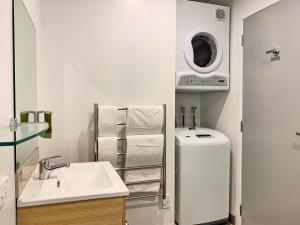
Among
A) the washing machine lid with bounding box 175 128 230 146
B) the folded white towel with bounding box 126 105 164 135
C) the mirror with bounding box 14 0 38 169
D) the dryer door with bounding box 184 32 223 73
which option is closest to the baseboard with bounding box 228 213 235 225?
the washing machine lid with bounding box 175 128 230 146

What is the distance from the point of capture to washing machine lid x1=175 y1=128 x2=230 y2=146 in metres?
2.22

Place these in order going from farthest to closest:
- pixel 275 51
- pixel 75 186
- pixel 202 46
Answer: pixel 202 46, pixel 275 51, pixel 75 186

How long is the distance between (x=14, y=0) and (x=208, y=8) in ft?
6.18

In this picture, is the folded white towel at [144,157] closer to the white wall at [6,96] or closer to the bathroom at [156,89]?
the bathroom at [156,89]

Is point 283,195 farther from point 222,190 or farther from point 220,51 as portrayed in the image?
point 220,51

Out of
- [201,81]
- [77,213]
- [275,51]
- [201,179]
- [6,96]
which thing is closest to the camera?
[6,96]

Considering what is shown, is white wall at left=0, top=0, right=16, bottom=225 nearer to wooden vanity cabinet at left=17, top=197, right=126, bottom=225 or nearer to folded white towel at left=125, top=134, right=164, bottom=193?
wooden vanity cabinet at left=17, top=197, right=126, bottom=225

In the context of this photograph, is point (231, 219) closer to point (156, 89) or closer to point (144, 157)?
point (144, 157)

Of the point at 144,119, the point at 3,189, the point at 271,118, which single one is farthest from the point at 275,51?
the point at 3,189

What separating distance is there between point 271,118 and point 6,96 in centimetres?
184

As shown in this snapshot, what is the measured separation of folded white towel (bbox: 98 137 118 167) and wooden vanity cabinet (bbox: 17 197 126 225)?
0.71m

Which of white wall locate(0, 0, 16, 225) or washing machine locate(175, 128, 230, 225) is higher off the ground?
white wall locate(0, 0, 16, 225)

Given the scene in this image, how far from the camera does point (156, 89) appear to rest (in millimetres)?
2137

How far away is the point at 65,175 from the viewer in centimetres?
160
